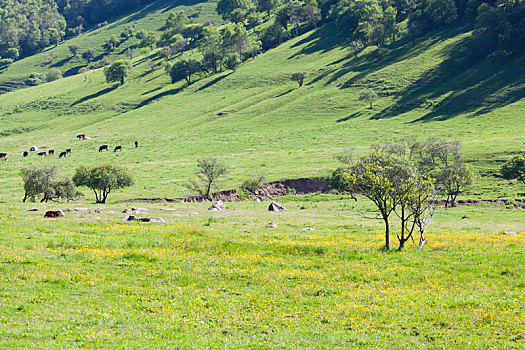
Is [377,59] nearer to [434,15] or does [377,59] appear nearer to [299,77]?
[434,15]

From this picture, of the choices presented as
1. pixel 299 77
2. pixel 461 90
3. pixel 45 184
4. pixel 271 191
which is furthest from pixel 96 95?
pixel 461 90

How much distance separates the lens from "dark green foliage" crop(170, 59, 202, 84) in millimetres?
185250

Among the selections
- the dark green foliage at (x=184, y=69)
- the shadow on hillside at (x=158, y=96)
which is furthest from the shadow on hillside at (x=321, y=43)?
the shadow on hillside at (x=158, y=96)

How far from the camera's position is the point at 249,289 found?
2005 cm

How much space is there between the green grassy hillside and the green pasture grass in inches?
1658

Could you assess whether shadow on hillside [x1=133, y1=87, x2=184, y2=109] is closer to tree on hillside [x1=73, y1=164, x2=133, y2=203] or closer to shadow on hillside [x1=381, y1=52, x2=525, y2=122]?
shadow on hillside [x1=381, y1=52, x2=525, y2=122]

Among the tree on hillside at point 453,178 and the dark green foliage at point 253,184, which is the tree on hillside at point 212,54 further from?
the tree on hillside at point 453,178

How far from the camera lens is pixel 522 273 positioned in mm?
22812

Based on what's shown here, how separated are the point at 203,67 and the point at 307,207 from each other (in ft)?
465

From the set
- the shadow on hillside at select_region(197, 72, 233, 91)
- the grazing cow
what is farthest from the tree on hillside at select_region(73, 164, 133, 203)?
the shadow on hillside at select_region(197, 72, 233, 91)

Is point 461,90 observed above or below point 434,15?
below

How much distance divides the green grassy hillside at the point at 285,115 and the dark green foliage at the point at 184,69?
5.39 meters

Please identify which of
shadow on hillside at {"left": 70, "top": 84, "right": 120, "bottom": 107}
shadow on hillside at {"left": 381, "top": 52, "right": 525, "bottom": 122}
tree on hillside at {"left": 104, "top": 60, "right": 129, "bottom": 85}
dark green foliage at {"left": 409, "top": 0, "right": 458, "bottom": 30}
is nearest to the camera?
shadow on hillside at {"left": 381, "top": 52, "right": 525, "bottom": 122}

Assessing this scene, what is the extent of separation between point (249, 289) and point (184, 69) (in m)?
175
